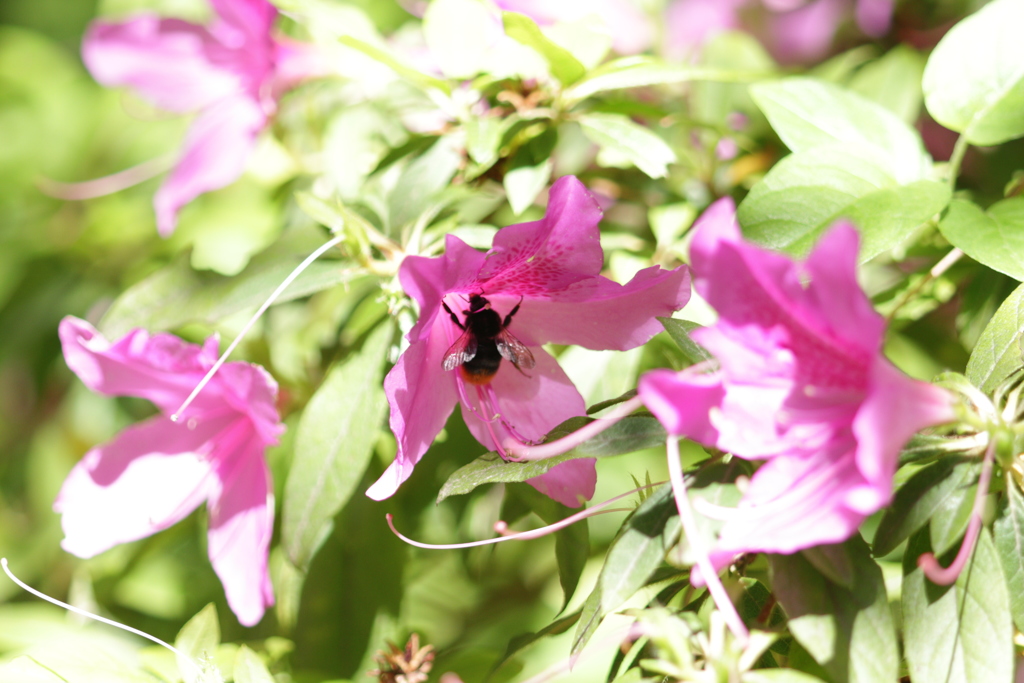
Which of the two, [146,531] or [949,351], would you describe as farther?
[949,351]

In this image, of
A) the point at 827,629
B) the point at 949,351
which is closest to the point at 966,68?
the point at 949,351

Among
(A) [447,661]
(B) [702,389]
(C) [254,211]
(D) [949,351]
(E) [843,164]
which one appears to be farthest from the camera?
(C) [254,211]

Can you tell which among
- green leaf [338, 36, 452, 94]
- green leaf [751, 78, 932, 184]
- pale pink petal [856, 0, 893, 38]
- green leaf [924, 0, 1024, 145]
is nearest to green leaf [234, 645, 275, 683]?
green leaf [338, 36, 452, 94]

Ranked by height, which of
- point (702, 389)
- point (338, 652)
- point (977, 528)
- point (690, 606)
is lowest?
point (338, 652)

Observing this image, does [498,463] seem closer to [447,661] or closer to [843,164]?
[447,661]

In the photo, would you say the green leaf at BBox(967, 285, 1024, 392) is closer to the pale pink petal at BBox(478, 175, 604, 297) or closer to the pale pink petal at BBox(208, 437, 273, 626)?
the pale pink petal at BBox(478, 175, 604, 297)

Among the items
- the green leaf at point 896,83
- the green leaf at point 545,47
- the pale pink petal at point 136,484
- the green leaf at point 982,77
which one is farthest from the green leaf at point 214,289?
the green leaf at point 896,83
